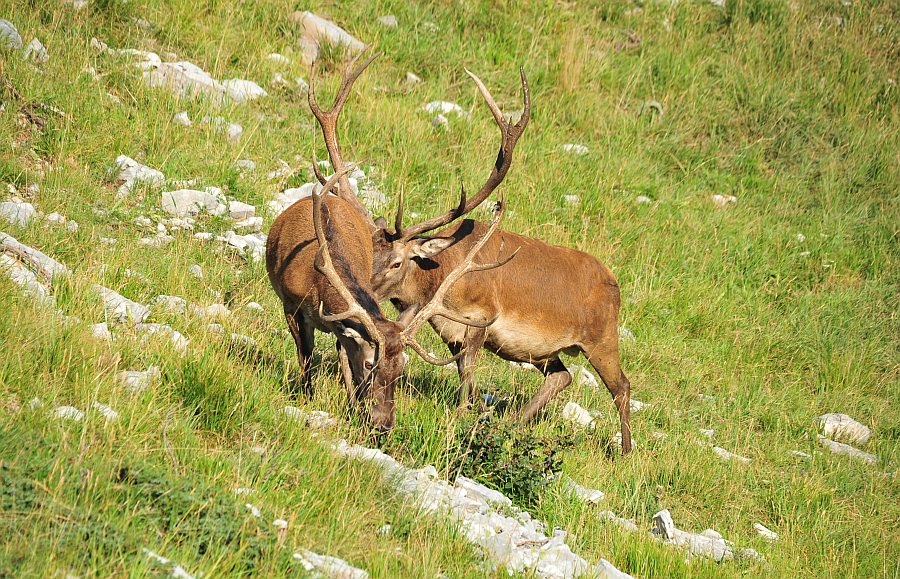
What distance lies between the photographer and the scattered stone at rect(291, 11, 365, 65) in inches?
470

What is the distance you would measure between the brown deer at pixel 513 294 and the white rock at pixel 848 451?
1825 millimetres

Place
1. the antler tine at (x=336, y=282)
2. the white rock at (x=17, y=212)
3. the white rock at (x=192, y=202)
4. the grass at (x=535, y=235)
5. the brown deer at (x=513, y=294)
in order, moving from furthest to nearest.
Result: the white rock at (x=192, y=202)
the brown deer at (x=513, y=294)
the white rock at (x=17, y=212)
the antler tine at (x=336, y=282)
the grass at (x=535, y=235)

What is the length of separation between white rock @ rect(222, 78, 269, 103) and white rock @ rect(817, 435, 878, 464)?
21.8 ft

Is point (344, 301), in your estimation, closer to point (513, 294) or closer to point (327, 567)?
point (513, 294)

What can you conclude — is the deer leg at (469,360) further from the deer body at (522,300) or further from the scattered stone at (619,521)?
the scattered stone at (619,521)


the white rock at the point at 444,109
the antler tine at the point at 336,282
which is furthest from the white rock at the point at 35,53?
the antler tine at the point at 336,282

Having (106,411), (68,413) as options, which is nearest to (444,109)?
(106,411)

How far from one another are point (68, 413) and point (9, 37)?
20.4 feet

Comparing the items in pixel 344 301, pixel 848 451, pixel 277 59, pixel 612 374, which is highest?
pixel 277 59

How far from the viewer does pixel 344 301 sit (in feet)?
20.7

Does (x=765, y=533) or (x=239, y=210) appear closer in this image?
(x=765, y=533)

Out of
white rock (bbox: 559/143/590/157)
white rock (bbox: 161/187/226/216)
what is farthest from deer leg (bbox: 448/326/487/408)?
white rock (bbox: 559/143/590/157)

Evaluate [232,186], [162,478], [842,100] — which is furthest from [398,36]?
[162,478]

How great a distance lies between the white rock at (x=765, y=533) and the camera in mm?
6507
